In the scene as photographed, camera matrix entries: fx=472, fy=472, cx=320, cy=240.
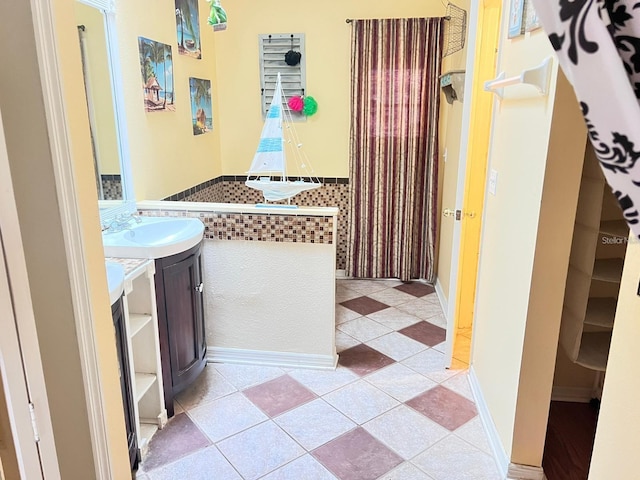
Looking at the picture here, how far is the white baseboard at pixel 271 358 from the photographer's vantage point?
9.46 ft

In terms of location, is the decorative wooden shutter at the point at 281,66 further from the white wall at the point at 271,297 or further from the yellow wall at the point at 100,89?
the white wall at the point at 271,297

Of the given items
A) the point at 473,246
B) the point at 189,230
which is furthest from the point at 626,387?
the point at 473,246

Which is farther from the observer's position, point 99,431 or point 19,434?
point 99,431

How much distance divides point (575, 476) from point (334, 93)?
328 centimetres

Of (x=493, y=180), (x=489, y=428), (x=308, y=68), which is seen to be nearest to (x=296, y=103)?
(x=308, y=68)

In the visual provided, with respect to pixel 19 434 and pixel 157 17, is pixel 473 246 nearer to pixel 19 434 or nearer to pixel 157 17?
pixel 157 17

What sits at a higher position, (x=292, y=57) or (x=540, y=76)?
(x=292, y=57)

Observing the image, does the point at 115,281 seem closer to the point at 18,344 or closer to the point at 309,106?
the point at 18,344

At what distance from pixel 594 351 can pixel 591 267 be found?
16.7 inches

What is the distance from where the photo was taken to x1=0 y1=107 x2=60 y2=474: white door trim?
3.24 feet

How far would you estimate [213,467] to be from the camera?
6.77ft

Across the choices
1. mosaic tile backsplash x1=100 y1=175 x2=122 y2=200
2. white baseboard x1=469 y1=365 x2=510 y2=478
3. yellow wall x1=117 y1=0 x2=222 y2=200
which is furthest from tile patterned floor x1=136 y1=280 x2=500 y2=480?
yellow wall x1=117 y1=0 x2=222 y2=200

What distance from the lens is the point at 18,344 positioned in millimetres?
1033

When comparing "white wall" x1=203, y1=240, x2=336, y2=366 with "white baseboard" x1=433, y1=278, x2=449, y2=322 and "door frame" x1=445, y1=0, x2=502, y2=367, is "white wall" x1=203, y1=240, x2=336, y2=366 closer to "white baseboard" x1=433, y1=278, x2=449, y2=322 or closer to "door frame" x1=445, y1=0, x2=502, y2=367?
"door frame" x1=445, y1=0, x2=502, y2=367
